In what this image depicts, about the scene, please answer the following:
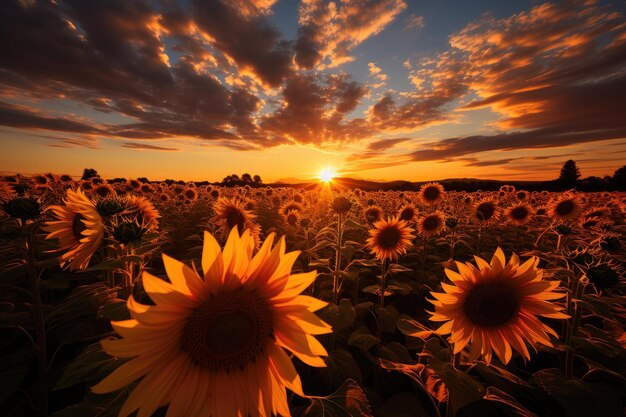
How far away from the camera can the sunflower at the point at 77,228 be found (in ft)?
6.97

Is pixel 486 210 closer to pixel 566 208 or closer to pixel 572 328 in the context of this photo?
pixel 566 208

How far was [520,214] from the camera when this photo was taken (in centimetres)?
820

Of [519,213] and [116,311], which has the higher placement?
[116,311]

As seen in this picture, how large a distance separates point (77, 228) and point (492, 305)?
12.5 feet

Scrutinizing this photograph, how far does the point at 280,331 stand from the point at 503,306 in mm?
1838

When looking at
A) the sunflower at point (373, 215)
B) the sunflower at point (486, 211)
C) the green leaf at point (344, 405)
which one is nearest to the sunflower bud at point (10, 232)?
the green leaf at point (344, 405)

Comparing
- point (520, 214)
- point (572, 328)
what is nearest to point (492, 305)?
point (572, 328)

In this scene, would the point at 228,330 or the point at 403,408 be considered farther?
the point at 403,408

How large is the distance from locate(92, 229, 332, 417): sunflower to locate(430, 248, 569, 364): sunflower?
4.32 ft

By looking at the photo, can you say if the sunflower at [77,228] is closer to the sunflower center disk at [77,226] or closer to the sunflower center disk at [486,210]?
the sunflower center disk at [77,226]

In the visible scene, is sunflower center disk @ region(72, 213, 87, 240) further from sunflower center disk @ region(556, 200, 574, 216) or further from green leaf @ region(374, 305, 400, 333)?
sunflower center disk @ region(556, 200, 574, 216)

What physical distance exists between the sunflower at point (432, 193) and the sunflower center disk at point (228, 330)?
34.2 feet

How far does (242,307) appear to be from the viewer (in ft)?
4.36

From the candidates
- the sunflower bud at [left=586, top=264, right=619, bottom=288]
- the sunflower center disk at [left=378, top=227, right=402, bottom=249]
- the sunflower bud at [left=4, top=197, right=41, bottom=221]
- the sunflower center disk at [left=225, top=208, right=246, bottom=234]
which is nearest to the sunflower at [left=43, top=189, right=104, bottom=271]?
the sunflower bud at [left=4, top=197, right=41, bottom=221]
